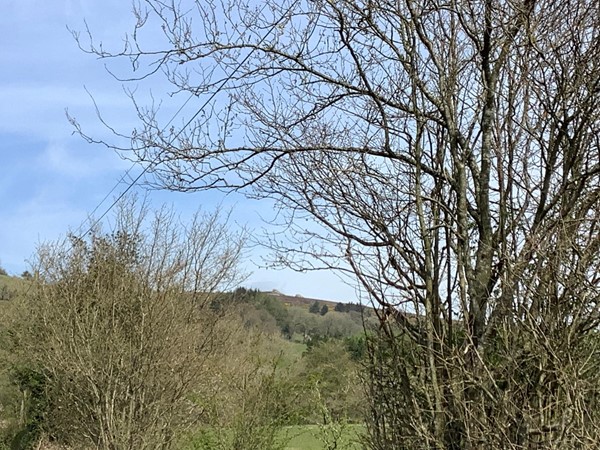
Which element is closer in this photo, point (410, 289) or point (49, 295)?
point (410, 289)

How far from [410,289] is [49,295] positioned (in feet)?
35.9

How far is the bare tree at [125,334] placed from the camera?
10570 mm

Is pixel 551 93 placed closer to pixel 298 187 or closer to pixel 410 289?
pixel 410 289

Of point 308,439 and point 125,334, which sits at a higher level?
point 125,334

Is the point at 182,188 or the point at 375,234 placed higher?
the point at 182,188

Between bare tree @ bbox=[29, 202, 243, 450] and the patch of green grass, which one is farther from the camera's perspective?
bare tree @ bbox=[29, 202, 243, 450]

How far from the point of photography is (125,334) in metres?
10.8

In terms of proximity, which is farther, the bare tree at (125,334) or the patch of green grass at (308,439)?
the bare tree at (125,334)

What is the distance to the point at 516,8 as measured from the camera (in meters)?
2.39

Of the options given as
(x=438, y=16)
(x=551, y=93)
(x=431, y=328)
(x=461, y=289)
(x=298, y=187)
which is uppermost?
(x=438, y=16)

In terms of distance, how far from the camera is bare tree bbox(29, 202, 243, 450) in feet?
34.7

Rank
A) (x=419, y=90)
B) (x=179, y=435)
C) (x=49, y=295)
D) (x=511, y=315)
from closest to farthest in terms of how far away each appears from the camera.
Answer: (x=511, y=315)
(x=419, y=90)
(x=179, y=435)
(x=49, y=295)

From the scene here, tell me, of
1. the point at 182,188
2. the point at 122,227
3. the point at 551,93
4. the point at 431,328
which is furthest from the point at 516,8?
the point at 122,227

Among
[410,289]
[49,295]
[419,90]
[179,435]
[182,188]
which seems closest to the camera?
[410,289]
